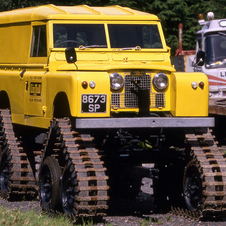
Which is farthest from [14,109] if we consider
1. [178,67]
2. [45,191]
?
[178,67]

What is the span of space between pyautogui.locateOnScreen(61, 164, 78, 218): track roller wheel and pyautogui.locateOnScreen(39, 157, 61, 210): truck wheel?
19cm

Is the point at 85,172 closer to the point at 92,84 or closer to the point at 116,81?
the point at 92,84

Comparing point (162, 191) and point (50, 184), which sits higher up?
point (50, 184)

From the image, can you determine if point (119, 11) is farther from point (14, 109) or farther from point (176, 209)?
point (176, 209)

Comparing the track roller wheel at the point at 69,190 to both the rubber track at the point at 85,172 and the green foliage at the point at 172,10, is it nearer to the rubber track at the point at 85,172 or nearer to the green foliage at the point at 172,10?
the rubber track at the point at 85,172

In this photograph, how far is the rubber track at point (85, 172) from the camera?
8016 mm

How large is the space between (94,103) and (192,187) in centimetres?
177

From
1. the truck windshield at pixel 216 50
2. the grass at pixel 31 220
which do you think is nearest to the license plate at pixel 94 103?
the grass at pixel 31 220

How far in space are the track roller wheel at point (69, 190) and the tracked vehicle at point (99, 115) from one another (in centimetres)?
1

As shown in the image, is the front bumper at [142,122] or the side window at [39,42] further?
the side window at [39,42]

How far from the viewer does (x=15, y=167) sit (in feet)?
34.8

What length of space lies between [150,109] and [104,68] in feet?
3.15

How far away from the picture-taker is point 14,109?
1078 cm

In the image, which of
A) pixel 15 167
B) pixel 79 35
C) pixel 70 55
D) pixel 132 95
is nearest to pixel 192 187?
pixel 132 95
